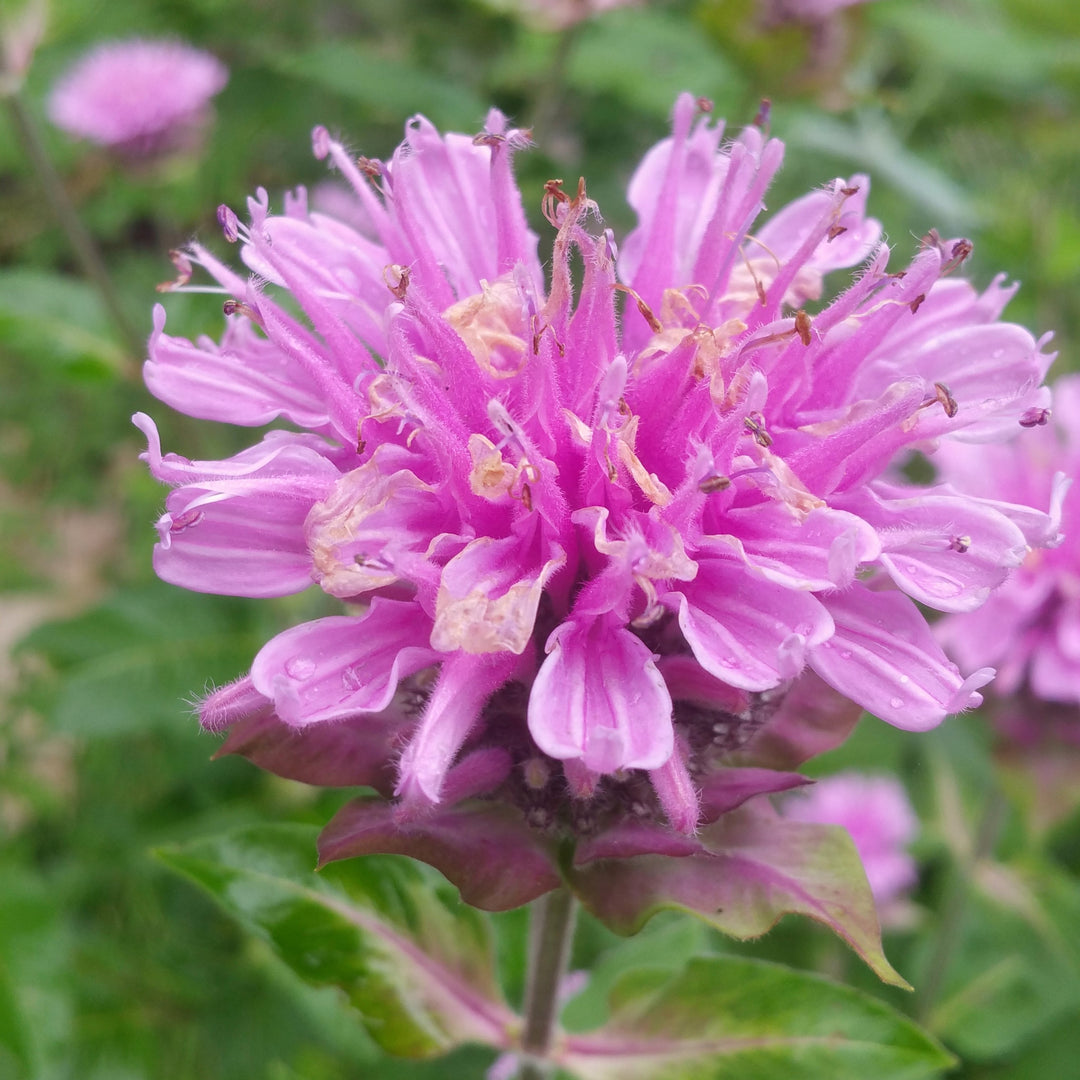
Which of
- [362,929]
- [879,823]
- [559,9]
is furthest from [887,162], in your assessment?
[362,929]

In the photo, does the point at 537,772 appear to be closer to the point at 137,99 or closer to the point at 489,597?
the point at 489,597

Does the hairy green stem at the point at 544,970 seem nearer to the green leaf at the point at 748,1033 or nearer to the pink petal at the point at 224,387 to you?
the green leaf at the point at 748,1033

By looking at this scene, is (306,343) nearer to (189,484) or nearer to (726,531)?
(189,484)

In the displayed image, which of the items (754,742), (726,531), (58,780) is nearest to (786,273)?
(726,531)

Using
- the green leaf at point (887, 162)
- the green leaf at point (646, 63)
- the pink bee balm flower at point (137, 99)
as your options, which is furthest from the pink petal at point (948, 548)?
the pink bee balm flower at point (137, 99)

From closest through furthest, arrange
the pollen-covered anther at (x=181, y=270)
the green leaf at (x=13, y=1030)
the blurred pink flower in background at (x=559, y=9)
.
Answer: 1. the pollen-covered anther at (x=181, y=270)
2. the green leaf at (x=13, y=1030)
3. the blurred pink flower in background at (x=559, y=9)

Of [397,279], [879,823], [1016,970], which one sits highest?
[397,279]

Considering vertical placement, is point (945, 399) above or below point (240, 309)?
above
